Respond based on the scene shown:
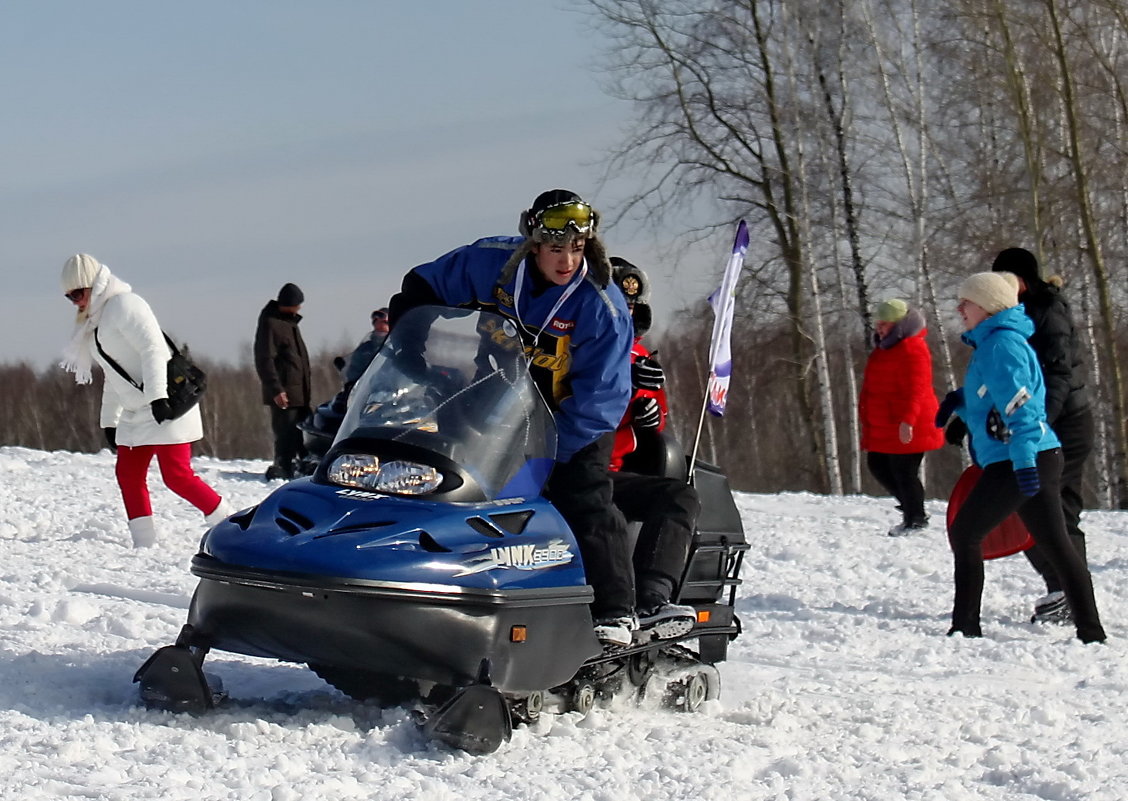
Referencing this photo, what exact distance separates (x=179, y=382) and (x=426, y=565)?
14.7 ft

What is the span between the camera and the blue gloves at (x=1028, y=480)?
6770 millimetres

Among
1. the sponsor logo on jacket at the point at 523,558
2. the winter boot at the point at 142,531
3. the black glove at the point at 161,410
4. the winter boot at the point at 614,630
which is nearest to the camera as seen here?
the sponsor logo on jacket at the point at 523,558

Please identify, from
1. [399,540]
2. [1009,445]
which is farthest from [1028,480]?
[399,540]

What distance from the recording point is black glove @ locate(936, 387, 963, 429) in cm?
748

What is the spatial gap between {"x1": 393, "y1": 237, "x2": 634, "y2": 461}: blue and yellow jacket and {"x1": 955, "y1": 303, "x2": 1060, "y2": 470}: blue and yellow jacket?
3.05m

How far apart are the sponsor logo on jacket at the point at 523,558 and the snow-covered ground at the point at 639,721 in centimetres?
51

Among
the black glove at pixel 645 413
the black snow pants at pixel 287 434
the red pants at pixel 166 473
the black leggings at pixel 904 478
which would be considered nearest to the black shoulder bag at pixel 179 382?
the red pants at pixel 166 473

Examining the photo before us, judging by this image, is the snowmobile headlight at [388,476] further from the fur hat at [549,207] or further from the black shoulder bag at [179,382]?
the black shoulder bag at [179,382]

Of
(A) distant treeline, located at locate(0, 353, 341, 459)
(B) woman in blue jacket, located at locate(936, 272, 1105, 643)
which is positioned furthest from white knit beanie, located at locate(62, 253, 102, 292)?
(A) distant treeline, located at locate(0, 353, 341, 459)

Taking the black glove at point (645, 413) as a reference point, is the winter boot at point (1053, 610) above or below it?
below

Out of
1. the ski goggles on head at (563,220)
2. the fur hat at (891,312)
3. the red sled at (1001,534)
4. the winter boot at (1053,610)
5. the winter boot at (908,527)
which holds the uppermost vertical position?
the fur hat at (891,312)

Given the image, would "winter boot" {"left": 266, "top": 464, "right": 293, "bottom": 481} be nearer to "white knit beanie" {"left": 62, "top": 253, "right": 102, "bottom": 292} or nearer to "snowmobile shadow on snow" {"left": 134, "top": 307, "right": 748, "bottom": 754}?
"white knit beanie" {"left": 62, "top": 253, "right": 102, "bottom": 292}

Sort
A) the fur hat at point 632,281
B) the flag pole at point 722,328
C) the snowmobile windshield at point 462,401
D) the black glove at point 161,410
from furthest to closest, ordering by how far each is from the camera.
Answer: the black glove at point 161,410 → the fur hat at point 632,281 → the flag pole at point 722,328 → the snowmobile windshield at point 462,401

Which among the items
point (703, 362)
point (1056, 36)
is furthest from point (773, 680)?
point (703, 362)
